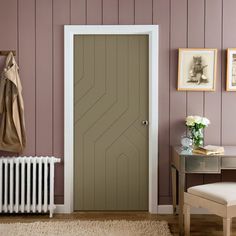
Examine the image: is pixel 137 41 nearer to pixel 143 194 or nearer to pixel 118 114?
pixel 118 114

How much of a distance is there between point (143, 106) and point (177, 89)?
0.38 meters

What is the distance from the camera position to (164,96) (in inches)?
180

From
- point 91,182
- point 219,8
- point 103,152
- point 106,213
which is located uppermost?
point 219,8

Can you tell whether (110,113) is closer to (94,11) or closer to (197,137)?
(197,137)

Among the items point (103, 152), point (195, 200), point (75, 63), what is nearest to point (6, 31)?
point (75, 63)

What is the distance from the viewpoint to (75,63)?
461cm

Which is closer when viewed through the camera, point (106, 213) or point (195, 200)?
point (195, 200)

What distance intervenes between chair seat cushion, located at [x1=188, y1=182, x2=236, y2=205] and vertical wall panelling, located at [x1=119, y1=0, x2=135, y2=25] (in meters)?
1.83

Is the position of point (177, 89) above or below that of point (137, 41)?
below

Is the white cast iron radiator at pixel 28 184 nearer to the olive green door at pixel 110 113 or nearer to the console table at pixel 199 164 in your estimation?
the olive green door at pixel 110 113

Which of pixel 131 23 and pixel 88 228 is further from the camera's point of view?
pixel 131 23

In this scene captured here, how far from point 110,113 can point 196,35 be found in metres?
1.16

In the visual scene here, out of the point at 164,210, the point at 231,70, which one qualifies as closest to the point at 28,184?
the point at 164,210

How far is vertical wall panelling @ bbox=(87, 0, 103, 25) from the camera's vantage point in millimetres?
4539
